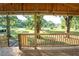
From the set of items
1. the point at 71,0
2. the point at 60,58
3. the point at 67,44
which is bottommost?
the point at 67,44

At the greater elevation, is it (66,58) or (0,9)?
(0,9)

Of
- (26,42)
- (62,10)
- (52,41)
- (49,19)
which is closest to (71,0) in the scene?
(26,42)

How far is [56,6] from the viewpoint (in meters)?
8.30

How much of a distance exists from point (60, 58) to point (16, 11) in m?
7.05

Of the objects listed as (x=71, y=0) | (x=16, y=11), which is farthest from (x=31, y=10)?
(x=71, y=0)

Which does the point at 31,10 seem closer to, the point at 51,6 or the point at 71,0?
the point at 51,6

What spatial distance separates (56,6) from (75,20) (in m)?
9.41

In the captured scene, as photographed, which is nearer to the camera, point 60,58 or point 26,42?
point 60,58

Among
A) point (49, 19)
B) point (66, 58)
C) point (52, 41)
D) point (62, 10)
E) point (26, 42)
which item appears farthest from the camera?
point (49, 19)

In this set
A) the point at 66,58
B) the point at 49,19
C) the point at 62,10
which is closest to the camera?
the point at 66,58

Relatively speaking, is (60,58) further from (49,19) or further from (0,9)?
(49,19)

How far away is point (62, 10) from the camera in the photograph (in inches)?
333

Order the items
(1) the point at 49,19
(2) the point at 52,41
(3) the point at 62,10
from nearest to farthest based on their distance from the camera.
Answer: (3) the point at 62,10, (2) the point at 52,41, (1) the point at 49,19

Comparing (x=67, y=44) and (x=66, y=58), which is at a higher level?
(x=66, y=58)
